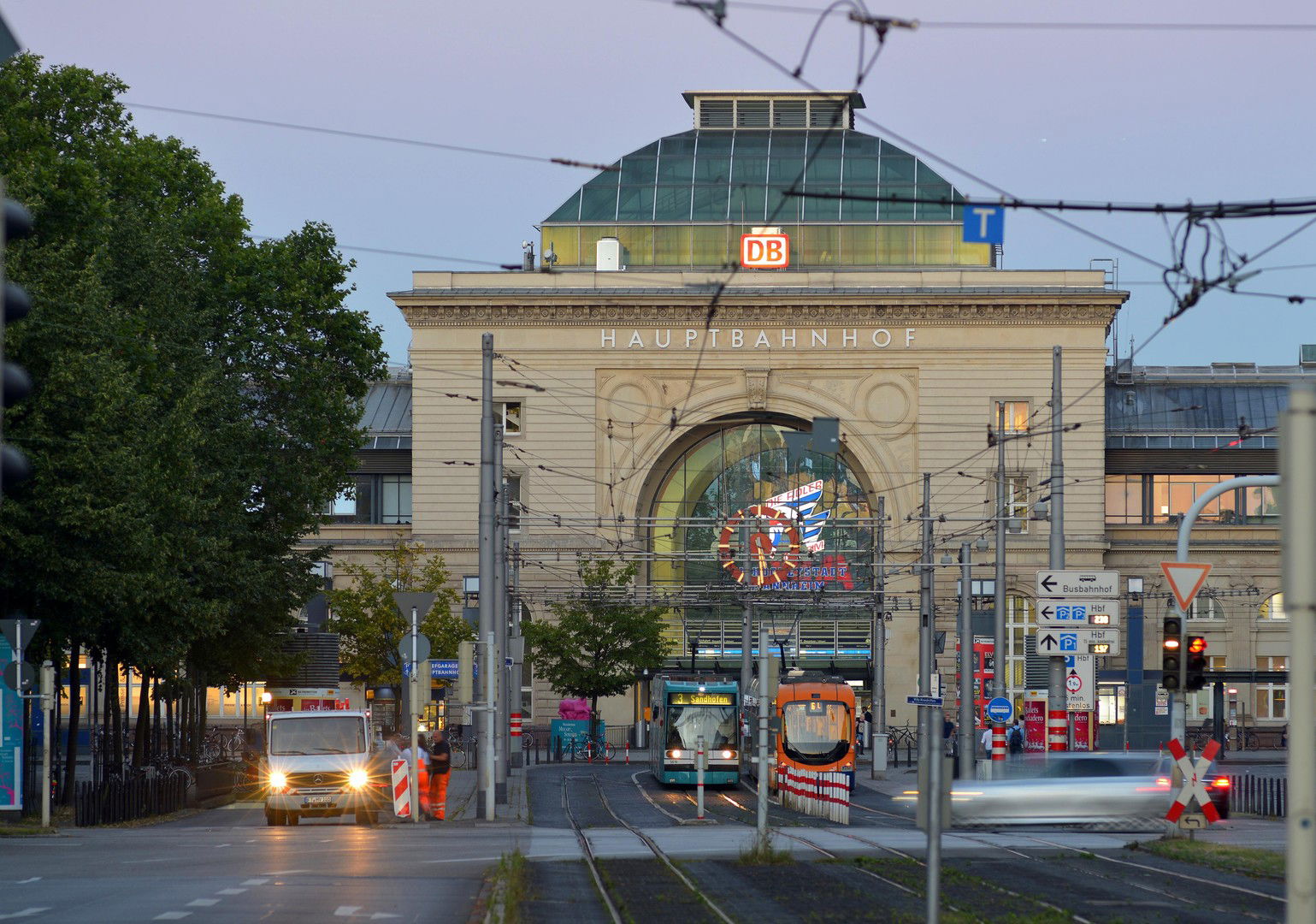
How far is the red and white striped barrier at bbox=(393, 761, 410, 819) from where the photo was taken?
103 ft

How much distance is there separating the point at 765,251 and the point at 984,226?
51.1 metres

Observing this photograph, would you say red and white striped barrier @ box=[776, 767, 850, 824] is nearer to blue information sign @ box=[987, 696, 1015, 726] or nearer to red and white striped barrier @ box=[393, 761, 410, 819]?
blue information sign @ box=[987, 696, 1015, 726]

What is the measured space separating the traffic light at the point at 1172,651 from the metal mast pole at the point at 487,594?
11387 mm

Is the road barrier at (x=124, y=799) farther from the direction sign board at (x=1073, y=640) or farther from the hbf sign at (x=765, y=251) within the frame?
the hbf sign at (x=765, y=251)

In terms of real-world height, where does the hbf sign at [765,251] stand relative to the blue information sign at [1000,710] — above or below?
above

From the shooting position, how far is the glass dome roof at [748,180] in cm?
7731

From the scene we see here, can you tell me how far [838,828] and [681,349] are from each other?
4730 cm

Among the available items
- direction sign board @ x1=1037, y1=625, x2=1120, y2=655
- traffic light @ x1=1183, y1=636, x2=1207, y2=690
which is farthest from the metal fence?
traffic light @ x1=1183, y1=636, x2=1207, y2=690

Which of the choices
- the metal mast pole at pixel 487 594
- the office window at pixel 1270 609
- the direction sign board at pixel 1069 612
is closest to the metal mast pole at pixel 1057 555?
the direction sign board at pixel 1069 612

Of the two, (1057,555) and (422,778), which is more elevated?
(1057,555)

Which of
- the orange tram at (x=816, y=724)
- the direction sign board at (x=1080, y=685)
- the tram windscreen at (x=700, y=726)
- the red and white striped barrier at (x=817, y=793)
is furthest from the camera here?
the tram windscreen at (x=700, y=726)

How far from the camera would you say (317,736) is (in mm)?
33969

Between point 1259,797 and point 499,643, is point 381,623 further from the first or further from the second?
point 1259,797

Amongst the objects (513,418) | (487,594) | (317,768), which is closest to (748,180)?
(513,418)
